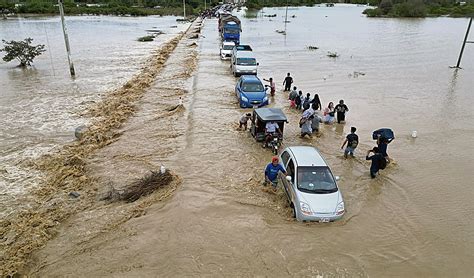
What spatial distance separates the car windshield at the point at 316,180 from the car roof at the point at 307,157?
0.20m

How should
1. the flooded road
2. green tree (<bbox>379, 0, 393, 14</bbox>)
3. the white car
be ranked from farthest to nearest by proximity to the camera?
green tree (<bbox>379, 0, 393, 14</bbox>), the white car, the flooded road

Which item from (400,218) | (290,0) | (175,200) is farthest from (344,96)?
(290,0)

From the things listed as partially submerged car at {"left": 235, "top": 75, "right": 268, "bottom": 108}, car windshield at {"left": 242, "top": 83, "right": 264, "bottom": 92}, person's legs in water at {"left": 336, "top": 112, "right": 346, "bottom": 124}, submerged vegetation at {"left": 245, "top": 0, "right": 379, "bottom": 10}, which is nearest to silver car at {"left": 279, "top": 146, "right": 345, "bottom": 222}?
person's legs in water at {"left": 336, "top": 112, "right": 346, "bottom": 124}

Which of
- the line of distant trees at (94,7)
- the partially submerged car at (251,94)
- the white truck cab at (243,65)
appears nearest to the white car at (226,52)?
the white truck cab at (243,65)

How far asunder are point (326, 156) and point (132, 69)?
75.9ft

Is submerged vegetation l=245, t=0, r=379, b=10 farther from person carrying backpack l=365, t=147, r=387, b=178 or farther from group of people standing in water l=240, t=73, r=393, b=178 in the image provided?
person carrying backpack l=365, t=147, r=387, b=178

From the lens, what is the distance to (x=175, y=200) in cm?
1012

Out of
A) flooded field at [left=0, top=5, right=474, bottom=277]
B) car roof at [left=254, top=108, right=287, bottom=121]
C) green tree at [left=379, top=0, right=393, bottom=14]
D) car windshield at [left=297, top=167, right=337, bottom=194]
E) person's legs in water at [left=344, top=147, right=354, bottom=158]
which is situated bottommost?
flooded field at [left=0, top=5, right=474, bottom=277]

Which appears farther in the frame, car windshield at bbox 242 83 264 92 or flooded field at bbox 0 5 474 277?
car windshield at bbox 242 83 264 92

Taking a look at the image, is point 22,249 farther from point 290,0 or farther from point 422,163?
point 290,0

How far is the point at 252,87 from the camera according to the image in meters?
19.4

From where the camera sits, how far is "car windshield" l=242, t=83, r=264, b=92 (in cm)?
1927

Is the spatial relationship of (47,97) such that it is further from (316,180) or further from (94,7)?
(94,7)

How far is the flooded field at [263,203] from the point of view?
7930 mm
